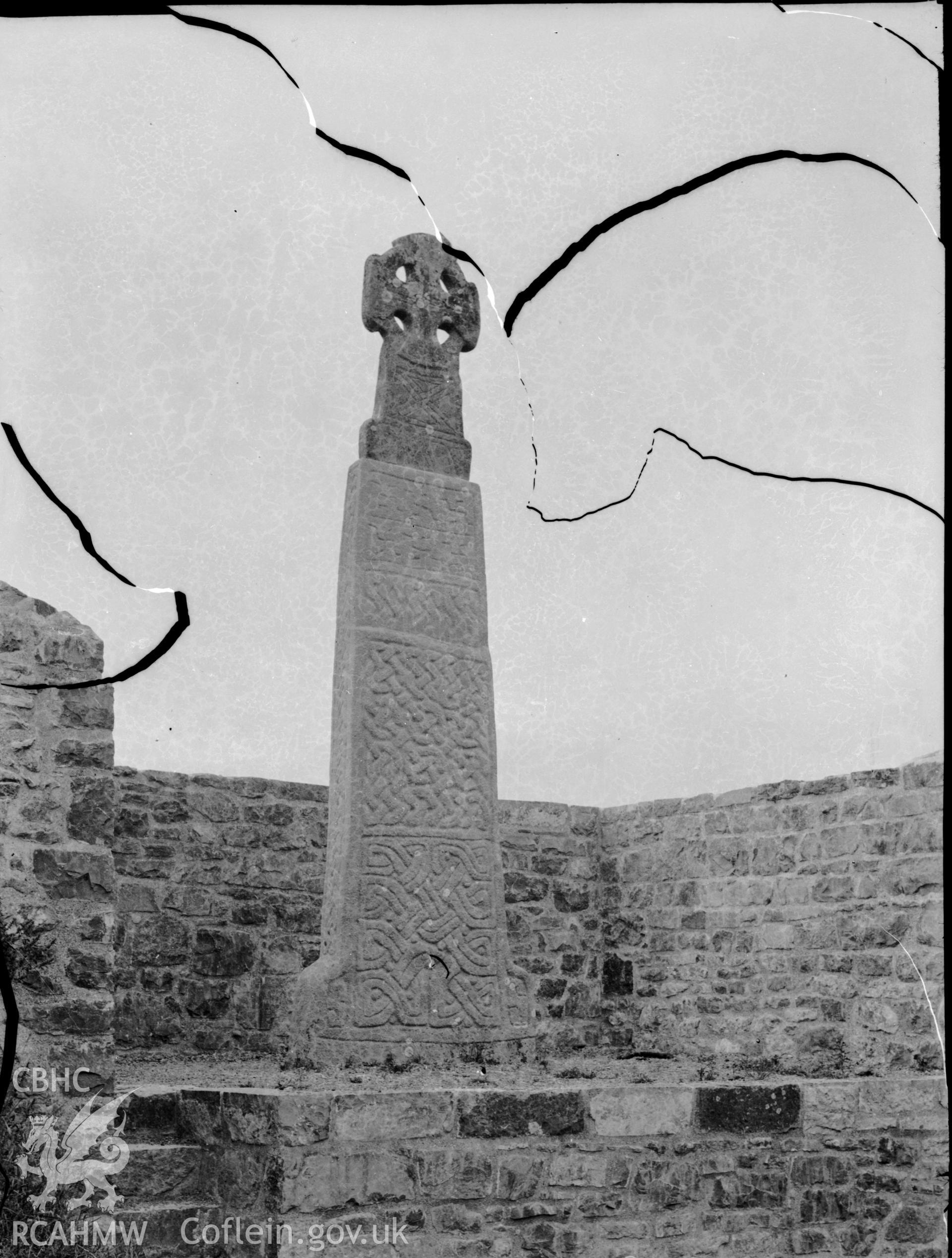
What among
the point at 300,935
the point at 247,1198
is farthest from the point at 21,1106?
the point at 300,935

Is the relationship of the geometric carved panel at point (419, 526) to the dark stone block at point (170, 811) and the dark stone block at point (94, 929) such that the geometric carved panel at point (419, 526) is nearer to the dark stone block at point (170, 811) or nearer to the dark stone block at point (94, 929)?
the dark stone block at point (94, 929)

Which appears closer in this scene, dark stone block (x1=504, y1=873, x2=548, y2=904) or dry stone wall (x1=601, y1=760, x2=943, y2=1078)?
dry stone wall (x1=601, y1=760, x2=943, y2=1078)

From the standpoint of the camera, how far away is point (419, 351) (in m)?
5.05

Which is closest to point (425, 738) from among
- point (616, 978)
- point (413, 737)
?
point (413, 737)

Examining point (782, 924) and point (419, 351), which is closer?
point (419, 351)

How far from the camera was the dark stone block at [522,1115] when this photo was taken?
428 centimetres

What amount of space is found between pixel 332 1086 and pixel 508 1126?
55 centimetres

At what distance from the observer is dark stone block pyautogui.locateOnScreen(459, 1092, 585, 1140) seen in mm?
4281

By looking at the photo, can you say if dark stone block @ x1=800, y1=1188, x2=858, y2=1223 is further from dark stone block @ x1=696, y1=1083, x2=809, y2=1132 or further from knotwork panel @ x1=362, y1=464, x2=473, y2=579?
knotwork panel @ x1=362, y1=464, x2=473, y2=579

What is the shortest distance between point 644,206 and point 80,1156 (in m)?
3.40

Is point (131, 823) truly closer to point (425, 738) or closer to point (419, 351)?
point (425, 738)

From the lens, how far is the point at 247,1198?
406 cm

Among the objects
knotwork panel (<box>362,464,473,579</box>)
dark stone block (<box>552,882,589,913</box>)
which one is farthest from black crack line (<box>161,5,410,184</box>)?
dark stone block (<box>552,882,589,913</box>)

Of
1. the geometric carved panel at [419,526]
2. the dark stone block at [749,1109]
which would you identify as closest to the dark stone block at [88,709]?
the geometric carved panel at [419,526]
